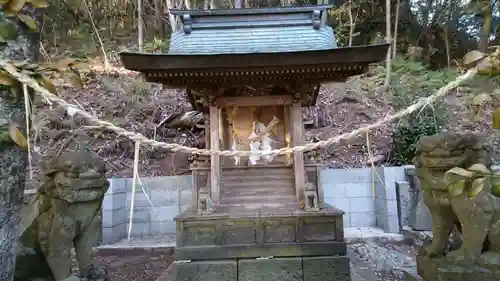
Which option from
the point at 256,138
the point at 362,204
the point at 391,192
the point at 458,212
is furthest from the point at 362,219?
the point at 458,212

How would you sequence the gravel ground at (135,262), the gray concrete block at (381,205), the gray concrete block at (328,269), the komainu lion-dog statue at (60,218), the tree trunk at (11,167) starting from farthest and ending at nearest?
the gray concrete block at (381,205) → the gravel ground at (135,262) → the gray concrete block at (328,269) → the komainu lion-dog statue at (60,218) → the tree trunk at (11,167)

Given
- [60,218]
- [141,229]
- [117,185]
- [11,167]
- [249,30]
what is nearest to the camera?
[11,167]

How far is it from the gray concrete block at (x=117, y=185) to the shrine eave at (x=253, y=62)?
9.60 feet

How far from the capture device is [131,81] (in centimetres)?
1162

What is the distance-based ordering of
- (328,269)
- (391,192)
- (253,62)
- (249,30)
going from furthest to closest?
(391,192) → (249,30) → (253,62) → (328,269)

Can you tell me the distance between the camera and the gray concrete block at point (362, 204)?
23.8 feet

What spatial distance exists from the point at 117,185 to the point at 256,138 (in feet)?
9.98

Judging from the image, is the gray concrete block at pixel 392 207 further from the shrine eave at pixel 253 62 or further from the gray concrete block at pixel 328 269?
the shrine eave at pixel 253 62

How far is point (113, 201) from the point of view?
6.57 meters

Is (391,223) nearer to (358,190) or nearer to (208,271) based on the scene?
(358,190)

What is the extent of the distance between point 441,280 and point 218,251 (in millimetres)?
2580

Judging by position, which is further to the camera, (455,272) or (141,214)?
(141,214)

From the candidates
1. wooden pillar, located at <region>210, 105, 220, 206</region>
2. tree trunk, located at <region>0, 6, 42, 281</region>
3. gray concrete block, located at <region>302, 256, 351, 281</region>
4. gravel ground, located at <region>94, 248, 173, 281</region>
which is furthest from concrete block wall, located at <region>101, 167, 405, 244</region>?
tree trunk, located at <region>0, 6, 42, 281</region>


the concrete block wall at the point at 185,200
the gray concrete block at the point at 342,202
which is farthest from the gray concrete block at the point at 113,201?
the gray concrete block at the point at 342,202
